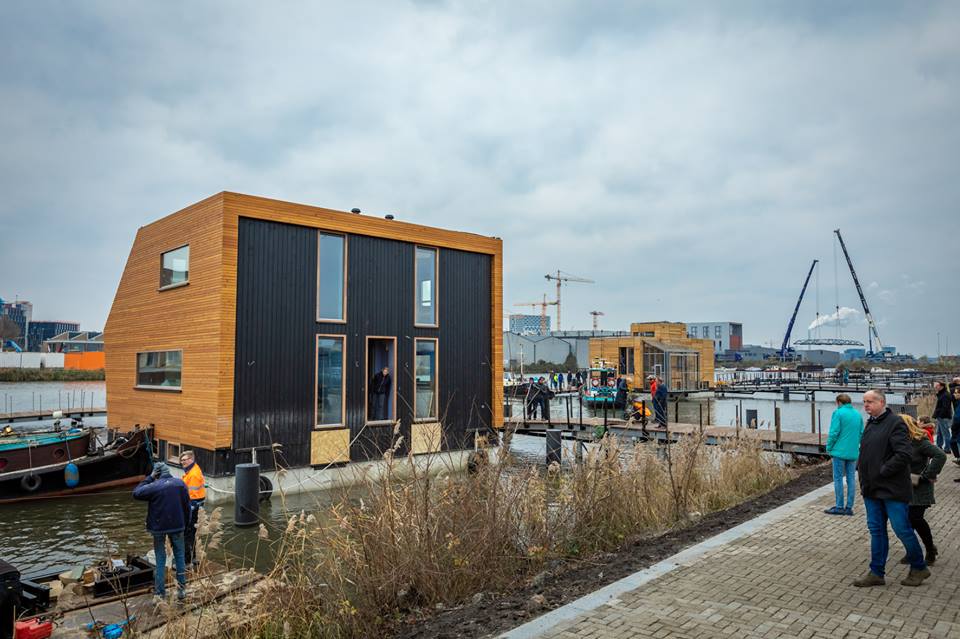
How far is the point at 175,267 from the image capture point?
16641 mm

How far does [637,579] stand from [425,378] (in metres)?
12.5

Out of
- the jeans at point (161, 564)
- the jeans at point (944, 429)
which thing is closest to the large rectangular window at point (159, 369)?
the jeans at point (161, 564)

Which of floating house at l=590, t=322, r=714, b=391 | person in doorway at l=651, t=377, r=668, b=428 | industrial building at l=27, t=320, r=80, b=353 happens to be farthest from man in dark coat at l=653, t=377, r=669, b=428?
industrial building at l=27, t=320, r=80, b=353

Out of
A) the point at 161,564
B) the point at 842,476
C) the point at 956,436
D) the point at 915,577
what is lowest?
the point at 161,564

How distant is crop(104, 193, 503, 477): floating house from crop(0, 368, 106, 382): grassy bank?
52.3 metres

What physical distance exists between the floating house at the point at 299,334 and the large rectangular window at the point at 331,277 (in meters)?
0.04

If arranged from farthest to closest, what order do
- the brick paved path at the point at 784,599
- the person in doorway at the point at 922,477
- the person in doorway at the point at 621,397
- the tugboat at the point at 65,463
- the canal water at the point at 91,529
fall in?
the person in doorway at the point at 621,397 → the tugboat at the point at 65,463 → the canal water at the point at 91,529 → the person in doorway at the point at 922,477 → the brick paved path at the point at 784,599

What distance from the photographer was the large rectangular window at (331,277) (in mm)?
16531

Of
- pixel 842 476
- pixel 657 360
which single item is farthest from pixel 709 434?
pixel 657 360

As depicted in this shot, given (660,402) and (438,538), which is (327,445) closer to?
(438,538)

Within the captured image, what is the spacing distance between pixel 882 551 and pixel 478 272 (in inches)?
579

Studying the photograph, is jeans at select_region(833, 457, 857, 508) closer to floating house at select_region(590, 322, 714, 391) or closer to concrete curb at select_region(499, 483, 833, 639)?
concrete curb at select_region(499, 483, 833, 639)

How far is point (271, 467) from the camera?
605 inches

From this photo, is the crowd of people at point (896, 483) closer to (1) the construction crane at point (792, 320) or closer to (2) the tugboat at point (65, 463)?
(2) the tugboat at point (65, 463)
